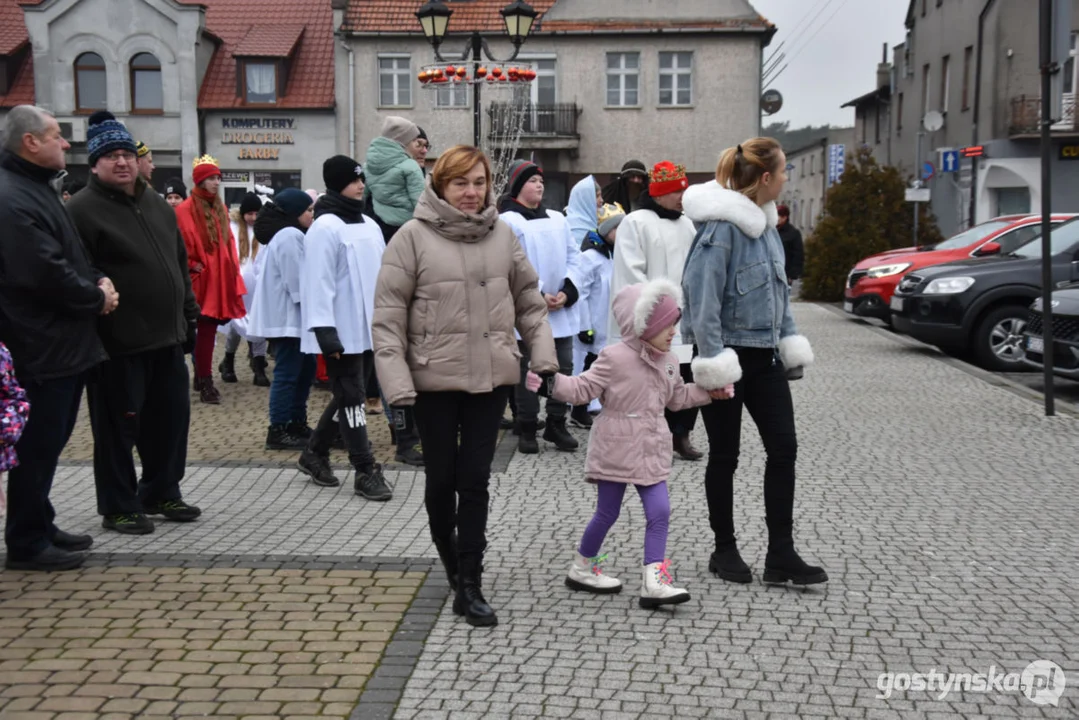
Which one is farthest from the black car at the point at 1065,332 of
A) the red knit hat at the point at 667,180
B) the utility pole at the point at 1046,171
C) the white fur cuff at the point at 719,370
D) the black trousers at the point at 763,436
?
the white fur cuff at the point at 719,370

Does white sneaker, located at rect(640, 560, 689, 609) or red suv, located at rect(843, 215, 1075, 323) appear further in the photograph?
red suv, located at rect(843, 215, 1075, 323)

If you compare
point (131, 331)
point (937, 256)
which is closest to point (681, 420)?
point (131, 331)

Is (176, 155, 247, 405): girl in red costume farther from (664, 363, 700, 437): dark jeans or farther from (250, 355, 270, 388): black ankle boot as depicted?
→ (664, 363, 700, 437): dark jeans

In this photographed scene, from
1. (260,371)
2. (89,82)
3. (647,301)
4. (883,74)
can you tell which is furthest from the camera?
(883,74)

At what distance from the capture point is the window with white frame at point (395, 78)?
3831cm

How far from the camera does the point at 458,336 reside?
486 centimetres

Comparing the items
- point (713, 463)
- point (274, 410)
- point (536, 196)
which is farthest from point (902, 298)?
point (713, 463)

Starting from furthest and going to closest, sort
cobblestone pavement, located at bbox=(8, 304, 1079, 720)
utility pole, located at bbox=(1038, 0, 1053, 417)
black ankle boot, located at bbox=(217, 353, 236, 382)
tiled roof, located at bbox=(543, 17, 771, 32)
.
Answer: tiled roof, located at bbox=(543, 17, 771, 32)
black ankle boot, located at bbox=(217, 353, 236, 382)
utility pole, located at bbox=(1038, 0, 1053, 417)
cobblestone pavement, located at bbox=(8, 304, 1079, 720)

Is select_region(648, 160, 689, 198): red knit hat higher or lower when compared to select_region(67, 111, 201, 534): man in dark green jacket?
higher

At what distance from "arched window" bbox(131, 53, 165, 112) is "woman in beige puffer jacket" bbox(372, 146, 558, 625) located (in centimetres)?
3475

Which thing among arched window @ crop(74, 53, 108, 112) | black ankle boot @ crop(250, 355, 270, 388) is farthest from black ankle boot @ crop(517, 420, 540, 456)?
arched window @ crop(74, 53, 108, 112)

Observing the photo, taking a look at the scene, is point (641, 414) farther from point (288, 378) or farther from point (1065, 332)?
point (1065, 332)

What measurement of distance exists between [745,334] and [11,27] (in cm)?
3860

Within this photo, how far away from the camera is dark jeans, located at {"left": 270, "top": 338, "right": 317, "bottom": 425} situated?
8532 mm
